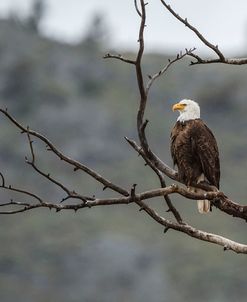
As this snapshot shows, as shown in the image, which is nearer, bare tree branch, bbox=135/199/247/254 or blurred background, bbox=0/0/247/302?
bare tree branch, bbox=135/199/247/254

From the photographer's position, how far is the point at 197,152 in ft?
29.2

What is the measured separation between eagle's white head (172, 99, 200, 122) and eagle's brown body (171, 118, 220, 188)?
0.26 m

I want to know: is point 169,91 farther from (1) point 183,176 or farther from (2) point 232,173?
(1) point 183,176

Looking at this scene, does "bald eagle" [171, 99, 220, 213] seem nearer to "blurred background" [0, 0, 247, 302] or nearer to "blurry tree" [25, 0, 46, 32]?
"blurred background" [0, 0, 247, 302]

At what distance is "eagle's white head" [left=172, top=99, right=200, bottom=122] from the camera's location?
30.5 feet

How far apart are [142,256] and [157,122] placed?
1587cm

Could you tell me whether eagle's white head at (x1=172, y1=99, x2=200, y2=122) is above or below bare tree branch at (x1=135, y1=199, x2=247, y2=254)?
above

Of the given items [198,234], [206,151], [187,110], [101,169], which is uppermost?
[101,169]

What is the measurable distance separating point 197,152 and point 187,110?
0.73 metres

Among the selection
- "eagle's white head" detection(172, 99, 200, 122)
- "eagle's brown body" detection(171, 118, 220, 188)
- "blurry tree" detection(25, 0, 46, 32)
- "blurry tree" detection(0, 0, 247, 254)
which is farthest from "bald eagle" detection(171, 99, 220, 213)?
"blurry tree" detection(25, 0, 46, 32)

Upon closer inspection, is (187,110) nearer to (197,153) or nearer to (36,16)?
(197,153)

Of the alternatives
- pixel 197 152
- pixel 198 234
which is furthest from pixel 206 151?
pixel 198 234

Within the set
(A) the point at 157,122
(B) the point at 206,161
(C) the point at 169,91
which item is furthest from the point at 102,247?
(B) the point at 206,161

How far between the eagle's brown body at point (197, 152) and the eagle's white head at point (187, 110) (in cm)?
26
